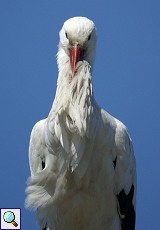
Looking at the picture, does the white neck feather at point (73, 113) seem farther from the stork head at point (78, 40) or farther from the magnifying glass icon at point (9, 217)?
the magnifying glass icon at point (9, 217)

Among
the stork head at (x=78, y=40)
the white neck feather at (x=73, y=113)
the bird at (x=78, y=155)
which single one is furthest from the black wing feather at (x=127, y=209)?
the stork head at (x=78, y=40)

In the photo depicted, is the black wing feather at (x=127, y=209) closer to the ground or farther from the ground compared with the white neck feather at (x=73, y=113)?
closer to the ground

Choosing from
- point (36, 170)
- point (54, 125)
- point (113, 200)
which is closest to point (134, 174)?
point (113, 200)

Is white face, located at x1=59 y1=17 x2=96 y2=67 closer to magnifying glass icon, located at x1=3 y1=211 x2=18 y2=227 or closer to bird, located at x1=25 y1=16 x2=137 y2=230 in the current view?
bird, located at x1=25 y1=16 x2=137 y2=230

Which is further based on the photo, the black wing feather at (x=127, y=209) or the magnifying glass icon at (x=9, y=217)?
the magnifying glass icon at (x=9, y=217)

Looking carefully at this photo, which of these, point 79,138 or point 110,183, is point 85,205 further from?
point 79,138

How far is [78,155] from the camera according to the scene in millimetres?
1803

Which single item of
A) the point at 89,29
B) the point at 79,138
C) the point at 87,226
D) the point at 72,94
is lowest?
the point at 87,226

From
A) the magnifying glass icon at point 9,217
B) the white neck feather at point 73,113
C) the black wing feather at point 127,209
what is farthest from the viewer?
the magnifying glass icon at point 9,217

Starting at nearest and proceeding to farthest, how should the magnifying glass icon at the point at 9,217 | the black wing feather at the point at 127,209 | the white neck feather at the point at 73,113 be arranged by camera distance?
the white neck feather at the point at 73,113 → the black wing feather at the point at 127,209 → the magnifying glass icon at the point at 9,217

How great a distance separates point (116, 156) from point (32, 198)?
35 centimetres

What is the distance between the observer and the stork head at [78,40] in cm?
178

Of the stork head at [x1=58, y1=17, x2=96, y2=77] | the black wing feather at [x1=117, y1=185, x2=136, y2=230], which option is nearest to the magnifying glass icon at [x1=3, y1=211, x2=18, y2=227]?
the black wing feather at [x1=117, y1=185, x2=136, y2=230]

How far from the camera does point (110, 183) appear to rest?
1949 mm
